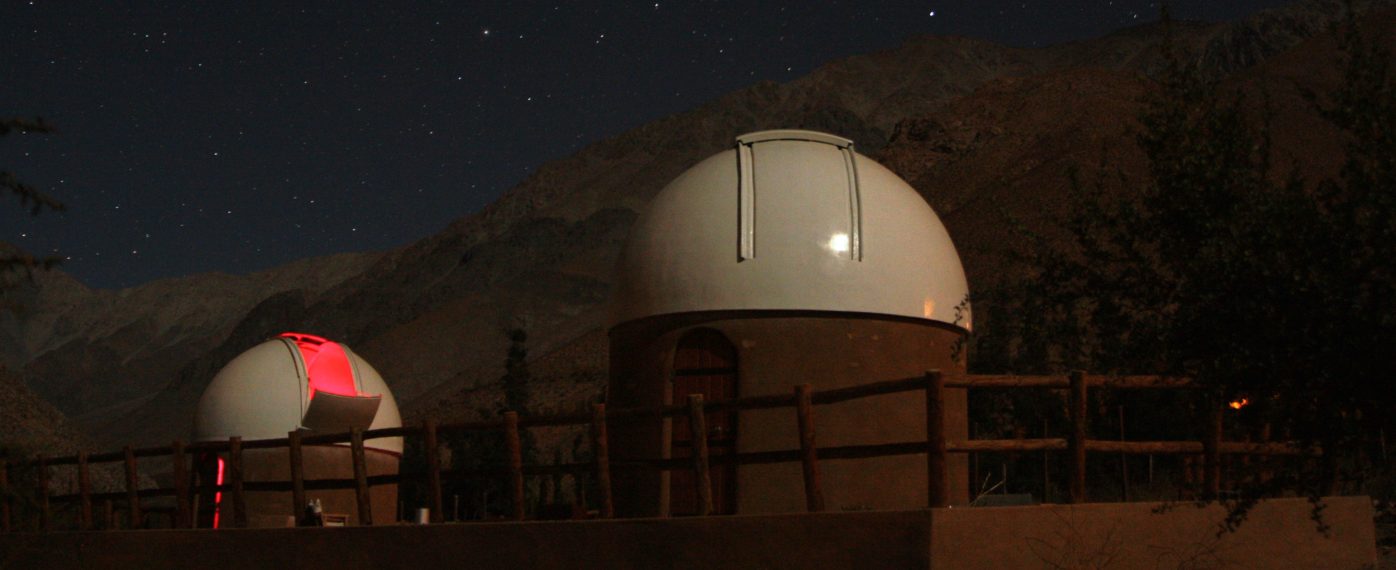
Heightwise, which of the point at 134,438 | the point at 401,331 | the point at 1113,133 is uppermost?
the point at 1113,133

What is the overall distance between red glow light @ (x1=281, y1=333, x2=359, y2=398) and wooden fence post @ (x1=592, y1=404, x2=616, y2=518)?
29.7ft

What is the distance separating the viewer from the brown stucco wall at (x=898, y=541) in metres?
8.57

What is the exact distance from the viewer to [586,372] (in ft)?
259

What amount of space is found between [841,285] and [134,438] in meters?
117

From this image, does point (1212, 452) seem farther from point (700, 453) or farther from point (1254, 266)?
point (700, 453)

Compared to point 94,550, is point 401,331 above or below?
above


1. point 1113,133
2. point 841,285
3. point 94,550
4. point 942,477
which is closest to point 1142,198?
point 942,477

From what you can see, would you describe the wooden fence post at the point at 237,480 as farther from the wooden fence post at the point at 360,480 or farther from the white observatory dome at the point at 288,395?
the white observatory dome at the point at 288,395

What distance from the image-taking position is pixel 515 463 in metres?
11.1

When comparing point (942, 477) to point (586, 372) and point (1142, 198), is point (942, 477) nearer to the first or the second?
point (1142, 198)

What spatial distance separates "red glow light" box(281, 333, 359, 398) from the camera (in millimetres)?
18625

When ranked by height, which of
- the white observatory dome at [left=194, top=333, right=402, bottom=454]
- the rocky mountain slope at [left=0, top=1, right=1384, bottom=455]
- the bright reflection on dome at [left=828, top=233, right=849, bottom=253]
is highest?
the rocky mountain slope at [left=0, top=1, right=1384, bottom=455]

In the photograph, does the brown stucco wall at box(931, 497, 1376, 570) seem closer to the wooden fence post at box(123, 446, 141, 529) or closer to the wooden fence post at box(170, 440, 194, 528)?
the wooden fence post at box(170, 440, 194, 528)

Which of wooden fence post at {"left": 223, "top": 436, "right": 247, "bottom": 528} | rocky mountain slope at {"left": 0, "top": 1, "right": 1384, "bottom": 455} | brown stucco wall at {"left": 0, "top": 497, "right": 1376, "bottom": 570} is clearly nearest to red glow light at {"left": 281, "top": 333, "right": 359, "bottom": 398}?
wooden fence post at {"left": 223, "top": 436, "right": 247, "bottom": 528}
